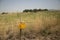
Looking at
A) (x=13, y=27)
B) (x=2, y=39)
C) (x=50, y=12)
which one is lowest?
(x=2, y=39)

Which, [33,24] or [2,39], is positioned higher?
[33,24]

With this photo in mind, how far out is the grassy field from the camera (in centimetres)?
293

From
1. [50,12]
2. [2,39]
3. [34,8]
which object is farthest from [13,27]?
[50,12]

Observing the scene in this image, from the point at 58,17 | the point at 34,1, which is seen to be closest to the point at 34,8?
the point at 34,1

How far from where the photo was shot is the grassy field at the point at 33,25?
2.93m

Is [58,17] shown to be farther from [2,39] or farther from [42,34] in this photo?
[2,39]

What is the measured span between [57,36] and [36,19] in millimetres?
429

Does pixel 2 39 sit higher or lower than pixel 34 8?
lower

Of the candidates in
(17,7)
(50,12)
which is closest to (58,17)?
(50,12)

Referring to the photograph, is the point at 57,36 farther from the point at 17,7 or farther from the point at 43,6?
the point at 17,7

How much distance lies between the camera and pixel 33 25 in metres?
2.97

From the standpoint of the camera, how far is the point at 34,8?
2.98 metres

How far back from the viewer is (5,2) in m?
3.01

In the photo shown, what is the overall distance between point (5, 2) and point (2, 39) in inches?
23.7
